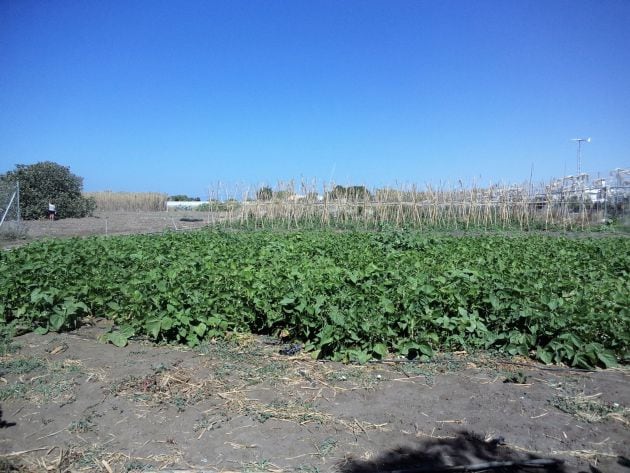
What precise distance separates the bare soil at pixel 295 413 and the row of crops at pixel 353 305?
24cm

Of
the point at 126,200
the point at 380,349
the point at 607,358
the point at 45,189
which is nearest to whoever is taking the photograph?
the point at 607,358

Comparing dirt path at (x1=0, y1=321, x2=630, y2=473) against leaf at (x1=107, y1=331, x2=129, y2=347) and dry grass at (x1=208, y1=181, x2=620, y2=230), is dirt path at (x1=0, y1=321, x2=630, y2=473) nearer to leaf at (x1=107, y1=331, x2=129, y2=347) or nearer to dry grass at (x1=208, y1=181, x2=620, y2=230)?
leaf at (x1=107, y1=331, x2=129, y2=347)

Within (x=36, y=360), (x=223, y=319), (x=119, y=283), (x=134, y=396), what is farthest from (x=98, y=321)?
(x=134, y=396)

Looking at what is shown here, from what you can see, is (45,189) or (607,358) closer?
(607,358)

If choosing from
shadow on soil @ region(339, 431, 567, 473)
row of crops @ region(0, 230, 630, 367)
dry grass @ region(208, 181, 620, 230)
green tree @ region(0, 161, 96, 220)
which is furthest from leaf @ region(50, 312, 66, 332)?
green tree @ region(0, 161, 96, 220)

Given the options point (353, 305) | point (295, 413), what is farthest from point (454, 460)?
point (353, 305)

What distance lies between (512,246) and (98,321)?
6.95 metres

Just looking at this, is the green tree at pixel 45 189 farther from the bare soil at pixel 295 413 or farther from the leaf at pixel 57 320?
the bare soil at pixel 295 413

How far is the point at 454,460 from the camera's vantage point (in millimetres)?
2812

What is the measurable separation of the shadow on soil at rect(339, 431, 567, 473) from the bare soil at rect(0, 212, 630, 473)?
0.01 metres

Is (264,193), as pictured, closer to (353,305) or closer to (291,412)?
(353,305)

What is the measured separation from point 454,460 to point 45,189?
30921mm

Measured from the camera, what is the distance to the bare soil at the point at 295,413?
2844mm

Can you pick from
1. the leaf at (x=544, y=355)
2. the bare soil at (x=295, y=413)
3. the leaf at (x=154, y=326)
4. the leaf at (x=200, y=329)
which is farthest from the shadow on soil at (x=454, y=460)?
the leaf at (x=154, y=326)
